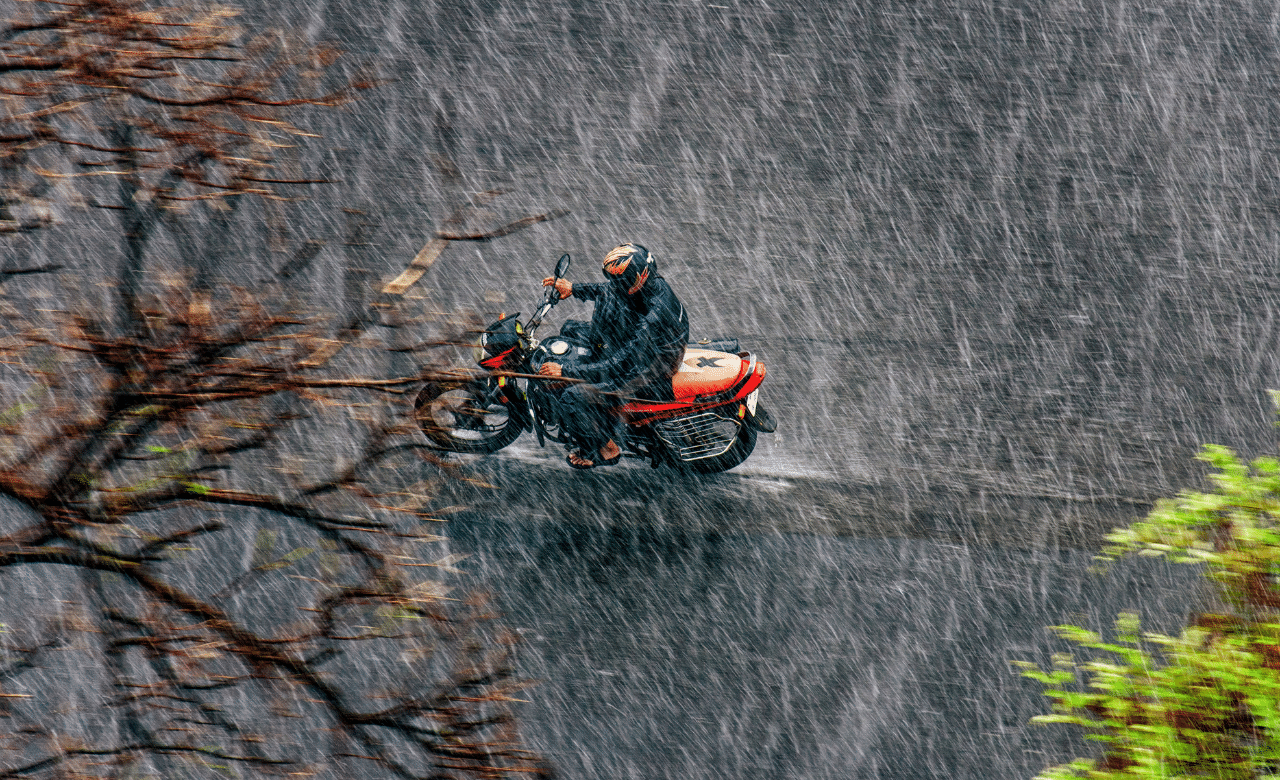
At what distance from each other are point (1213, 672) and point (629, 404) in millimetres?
4109

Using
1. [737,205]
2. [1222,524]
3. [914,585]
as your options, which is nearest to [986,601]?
[914,585]

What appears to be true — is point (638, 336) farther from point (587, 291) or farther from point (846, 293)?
point (846, 293)

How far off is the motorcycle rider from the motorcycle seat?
0.08m

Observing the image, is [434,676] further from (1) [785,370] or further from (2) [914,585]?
(1) [785,370]

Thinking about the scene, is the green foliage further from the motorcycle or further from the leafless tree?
the motorcycle

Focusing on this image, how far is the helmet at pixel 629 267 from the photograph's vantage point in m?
6.05

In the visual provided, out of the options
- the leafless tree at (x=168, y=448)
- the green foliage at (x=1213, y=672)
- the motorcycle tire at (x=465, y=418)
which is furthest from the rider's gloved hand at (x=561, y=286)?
the green foliage at (x=1213, y=672)

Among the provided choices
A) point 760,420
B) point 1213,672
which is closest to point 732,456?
point 760,420

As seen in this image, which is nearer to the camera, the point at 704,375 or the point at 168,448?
the point at 168,448

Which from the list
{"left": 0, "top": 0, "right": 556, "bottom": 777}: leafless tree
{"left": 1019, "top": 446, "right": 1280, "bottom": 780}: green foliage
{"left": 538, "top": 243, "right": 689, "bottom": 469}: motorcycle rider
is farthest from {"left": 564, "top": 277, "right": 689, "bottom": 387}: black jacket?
{"left": 1019, "top": 446, "right": 1280, "bottom": 780}: green foliage

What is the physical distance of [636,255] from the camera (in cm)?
609

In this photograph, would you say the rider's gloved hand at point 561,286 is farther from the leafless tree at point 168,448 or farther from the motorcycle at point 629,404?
the leafless tree at point 168,448

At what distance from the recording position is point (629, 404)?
21.6 feet

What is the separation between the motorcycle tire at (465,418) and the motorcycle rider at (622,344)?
56 cm
